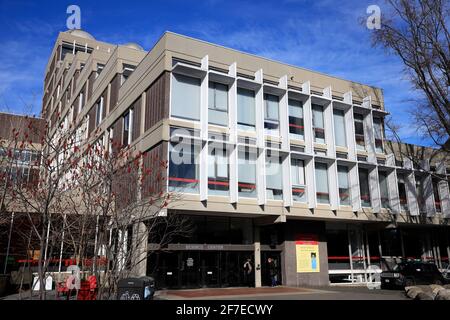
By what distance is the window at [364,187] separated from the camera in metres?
27.8

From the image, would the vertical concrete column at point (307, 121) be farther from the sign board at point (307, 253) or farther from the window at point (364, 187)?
the sign board at point (307, 253)

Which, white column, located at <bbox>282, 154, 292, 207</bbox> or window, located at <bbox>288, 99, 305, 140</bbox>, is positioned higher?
window, located at <bbox>288, 99, 305, 140</bbox>

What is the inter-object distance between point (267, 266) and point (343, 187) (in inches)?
294

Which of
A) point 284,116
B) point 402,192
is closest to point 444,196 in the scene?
point 402,192

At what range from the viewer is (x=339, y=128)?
28562 mm

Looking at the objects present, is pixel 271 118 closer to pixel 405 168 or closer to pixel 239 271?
pixel 239 271

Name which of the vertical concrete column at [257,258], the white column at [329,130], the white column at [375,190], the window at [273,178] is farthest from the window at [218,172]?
the white column at [375,190]

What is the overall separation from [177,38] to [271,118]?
7497 millimetres

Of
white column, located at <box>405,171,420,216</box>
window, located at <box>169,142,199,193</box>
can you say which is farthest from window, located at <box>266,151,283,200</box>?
white column, located at <box>405,171,420,216</box>

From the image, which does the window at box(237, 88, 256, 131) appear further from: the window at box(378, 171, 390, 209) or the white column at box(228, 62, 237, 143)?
the window at box(378, 171, 390, 209)

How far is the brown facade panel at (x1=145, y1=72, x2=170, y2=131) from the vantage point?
22.0 metres

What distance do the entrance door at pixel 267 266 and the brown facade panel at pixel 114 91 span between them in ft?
49.9

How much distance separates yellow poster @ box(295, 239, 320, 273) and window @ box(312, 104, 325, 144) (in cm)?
683
